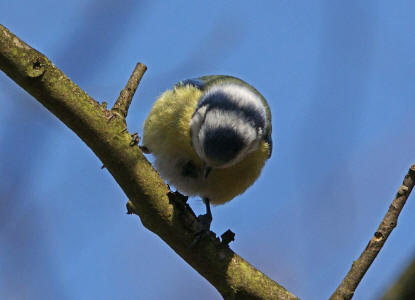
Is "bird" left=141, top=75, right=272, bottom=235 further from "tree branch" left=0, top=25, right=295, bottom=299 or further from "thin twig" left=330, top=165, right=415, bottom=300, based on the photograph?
"thin twig" left=330, top=165, right=415, bottom=300

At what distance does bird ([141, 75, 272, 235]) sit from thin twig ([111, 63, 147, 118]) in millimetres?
432

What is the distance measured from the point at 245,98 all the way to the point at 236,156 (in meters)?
0.38

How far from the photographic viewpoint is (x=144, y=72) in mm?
2611

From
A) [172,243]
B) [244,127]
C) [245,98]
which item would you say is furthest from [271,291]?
[245,98]

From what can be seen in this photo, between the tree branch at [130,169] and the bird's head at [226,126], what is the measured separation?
1.88ft

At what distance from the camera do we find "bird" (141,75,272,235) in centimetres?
283

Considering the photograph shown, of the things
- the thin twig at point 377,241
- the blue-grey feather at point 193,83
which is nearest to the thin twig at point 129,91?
the blue-grey feather at point 193,83

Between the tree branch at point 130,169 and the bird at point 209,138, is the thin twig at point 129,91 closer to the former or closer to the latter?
the tree branch at point 130,169

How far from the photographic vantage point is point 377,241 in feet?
7.03

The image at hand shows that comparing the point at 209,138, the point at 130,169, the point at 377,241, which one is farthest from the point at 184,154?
the point at 377,241

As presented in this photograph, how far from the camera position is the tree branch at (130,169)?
1.99 metres

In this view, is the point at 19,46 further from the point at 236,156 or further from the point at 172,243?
the point at 236,156

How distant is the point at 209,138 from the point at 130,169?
0.72m

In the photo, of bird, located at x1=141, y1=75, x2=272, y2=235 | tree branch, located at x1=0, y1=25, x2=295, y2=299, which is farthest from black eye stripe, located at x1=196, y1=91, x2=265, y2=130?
tree branch, located at x1=0, y1=25, x2=295, y2=299
